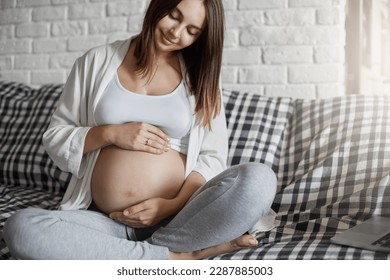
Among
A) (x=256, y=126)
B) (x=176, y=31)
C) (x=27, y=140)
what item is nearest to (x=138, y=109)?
(x=176, y=31)

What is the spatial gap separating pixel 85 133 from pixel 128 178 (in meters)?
0.14

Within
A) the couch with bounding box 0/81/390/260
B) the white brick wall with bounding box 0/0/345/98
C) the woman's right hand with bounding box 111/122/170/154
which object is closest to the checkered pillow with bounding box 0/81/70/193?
the couch with bounding box 0/81/390/260

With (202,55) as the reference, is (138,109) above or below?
below

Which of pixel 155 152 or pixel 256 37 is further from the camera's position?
pixel 256 37

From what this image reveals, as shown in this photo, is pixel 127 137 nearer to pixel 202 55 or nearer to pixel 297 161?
pixel 202 55

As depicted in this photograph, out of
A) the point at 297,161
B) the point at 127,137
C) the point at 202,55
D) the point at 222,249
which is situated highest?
the point at 202,55

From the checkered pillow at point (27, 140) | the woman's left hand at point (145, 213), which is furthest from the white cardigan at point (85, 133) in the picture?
the checkered pillow at point (27, 140)

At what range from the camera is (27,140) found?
1742 millimetres

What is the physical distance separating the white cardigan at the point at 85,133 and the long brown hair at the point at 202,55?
31 mm

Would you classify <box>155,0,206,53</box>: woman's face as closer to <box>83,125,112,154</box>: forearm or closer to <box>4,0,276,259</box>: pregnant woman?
<box>4,0,276,259</box>: pregnant woman

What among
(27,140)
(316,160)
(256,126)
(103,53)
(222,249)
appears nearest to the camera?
(222,249)

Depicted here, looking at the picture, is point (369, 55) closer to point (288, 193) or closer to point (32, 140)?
point (288, 193)

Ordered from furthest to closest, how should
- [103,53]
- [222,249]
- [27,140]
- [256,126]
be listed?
[27,140] < [256,126] < [103,53] < [222,249]

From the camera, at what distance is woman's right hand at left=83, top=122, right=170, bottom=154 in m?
1.13
